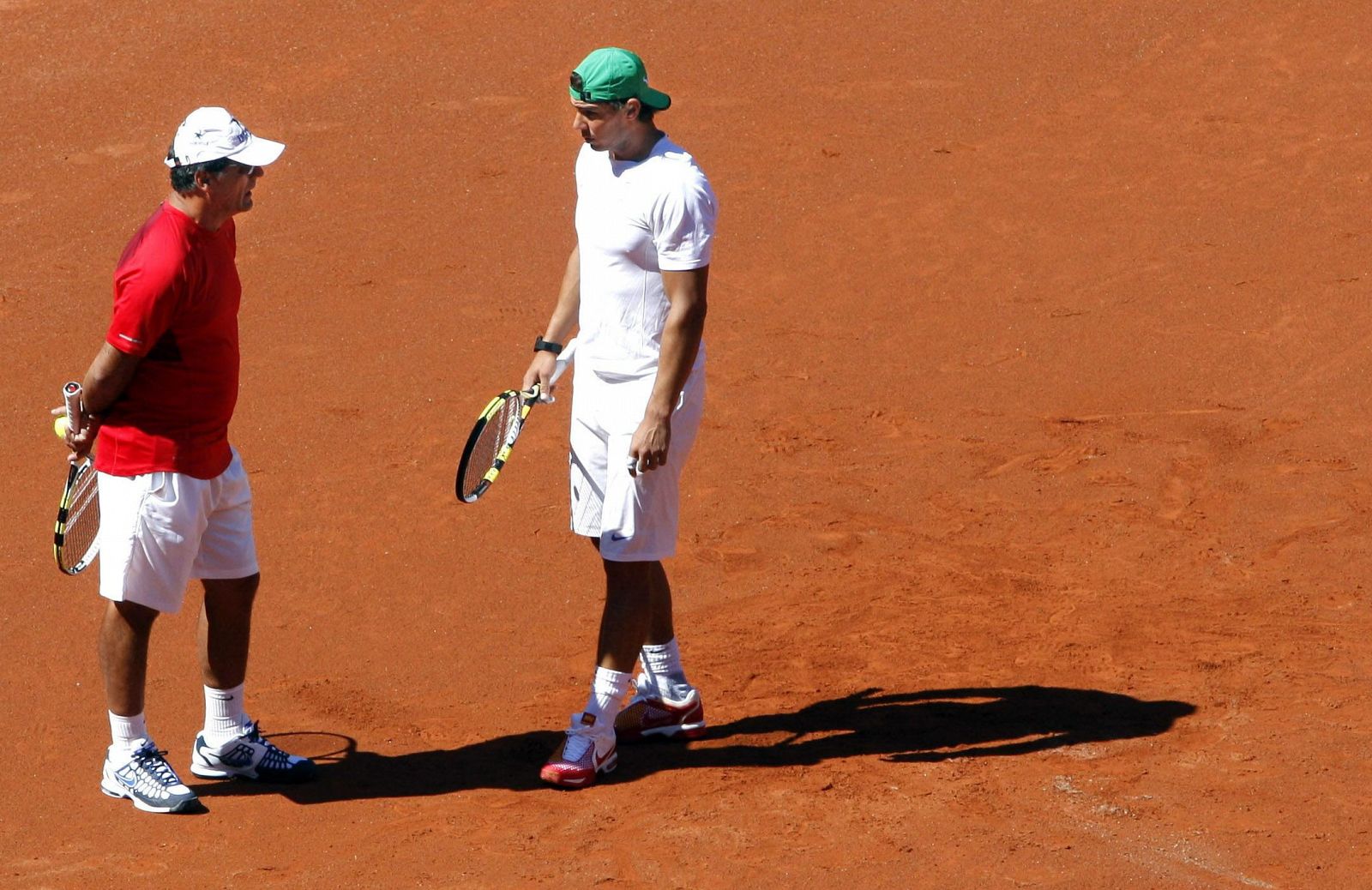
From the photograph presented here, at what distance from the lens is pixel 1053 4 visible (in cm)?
1405

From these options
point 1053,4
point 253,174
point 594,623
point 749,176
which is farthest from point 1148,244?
point 253,174

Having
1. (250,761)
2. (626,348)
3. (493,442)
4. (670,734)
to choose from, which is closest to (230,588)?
(250,761)

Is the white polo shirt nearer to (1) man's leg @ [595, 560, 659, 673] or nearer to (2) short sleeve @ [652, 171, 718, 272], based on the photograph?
(2) short sleeve @ [652, 171, 718, 272]

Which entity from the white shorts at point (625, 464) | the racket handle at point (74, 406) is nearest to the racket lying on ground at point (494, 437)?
the white shorts at point (625, 464)

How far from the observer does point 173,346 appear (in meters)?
5.25

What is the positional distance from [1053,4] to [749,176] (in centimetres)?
383

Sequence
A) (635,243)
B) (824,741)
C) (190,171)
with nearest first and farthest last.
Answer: (190,171) → (635,243) → (824,741)

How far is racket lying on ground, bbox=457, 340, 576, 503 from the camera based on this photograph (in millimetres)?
5605

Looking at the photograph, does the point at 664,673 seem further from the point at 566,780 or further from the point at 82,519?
the point at 82,519

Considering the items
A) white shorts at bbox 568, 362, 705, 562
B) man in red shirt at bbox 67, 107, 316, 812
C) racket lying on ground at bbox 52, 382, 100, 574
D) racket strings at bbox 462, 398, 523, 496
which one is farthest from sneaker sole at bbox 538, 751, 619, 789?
racket lying on ground at bbox 52, 382, 100, 574

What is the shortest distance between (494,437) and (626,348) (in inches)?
25.9

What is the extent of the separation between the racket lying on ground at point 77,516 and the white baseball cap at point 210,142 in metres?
0.82

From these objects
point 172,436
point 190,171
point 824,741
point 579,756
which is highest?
point 190,171

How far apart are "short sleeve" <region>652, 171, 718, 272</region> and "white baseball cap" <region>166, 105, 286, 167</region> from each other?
3.98 ft
